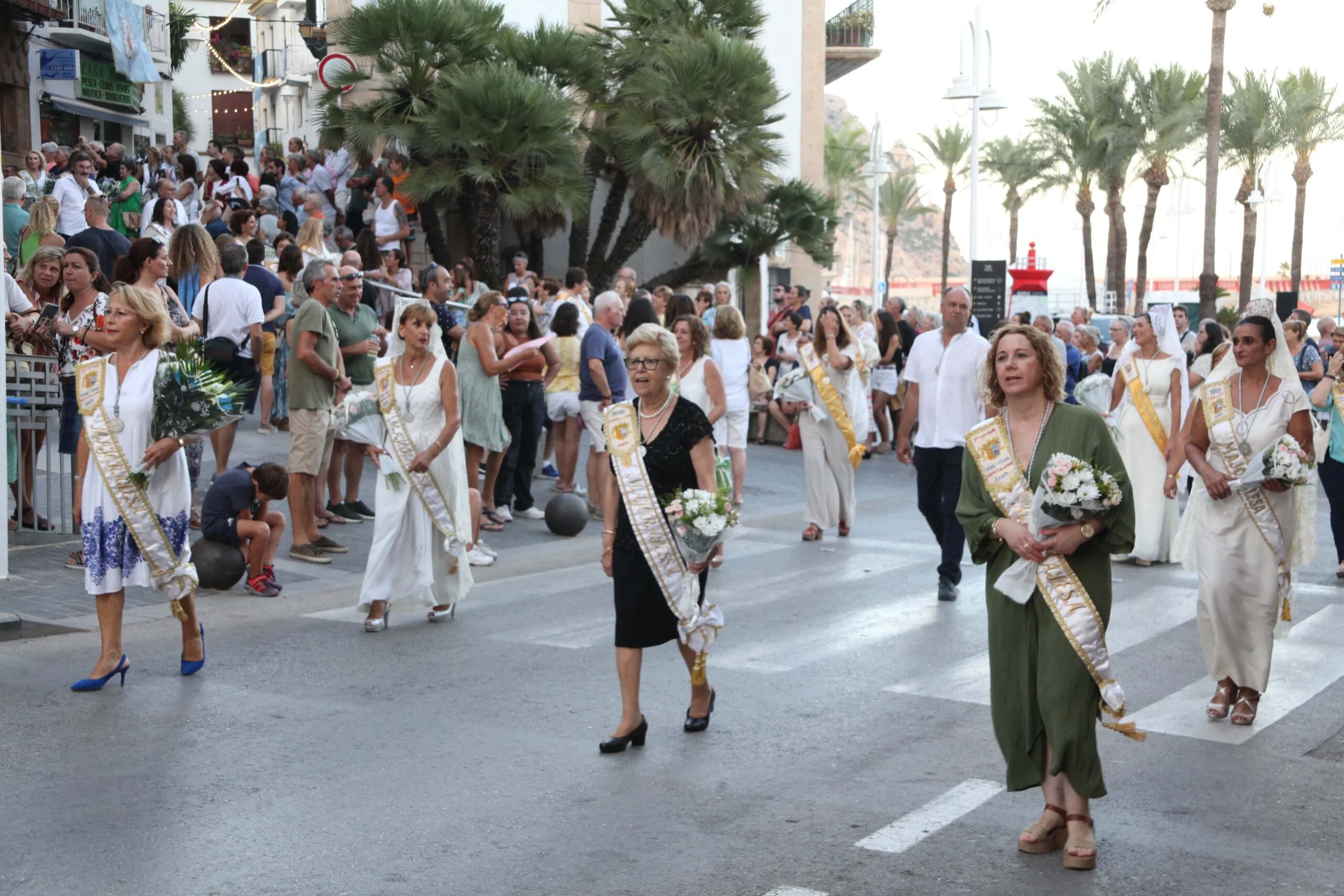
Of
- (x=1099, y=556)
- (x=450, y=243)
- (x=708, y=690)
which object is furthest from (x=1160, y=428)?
(x=450, y=243)

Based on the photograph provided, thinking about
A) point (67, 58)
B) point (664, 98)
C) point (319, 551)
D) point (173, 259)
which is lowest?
point (319, 551)

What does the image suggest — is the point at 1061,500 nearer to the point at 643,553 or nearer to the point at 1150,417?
the point at 643,553

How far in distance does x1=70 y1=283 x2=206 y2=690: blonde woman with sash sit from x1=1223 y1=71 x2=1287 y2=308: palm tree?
48.8 meters

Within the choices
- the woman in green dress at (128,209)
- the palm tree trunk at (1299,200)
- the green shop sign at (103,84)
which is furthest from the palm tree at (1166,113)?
the woman in green dress at (128,209)

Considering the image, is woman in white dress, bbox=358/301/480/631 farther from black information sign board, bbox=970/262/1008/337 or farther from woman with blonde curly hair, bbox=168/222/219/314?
black information sign board, bbox=970/262/1008/337

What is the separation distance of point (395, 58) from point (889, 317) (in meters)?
8.61

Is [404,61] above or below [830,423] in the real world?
above

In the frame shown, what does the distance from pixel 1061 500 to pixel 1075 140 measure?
166 ft

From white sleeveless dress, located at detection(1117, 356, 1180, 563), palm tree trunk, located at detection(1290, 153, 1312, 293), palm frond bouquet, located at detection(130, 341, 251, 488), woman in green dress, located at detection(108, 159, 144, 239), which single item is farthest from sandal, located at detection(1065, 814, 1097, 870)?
palm tree trunk, located at detection(1290, 153, 1312, 293)

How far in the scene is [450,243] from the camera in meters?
27.0

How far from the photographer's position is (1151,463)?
12695mm

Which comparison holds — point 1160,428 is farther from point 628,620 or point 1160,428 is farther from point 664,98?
point 664,98

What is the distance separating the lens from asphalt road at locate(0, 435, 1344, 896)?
516 centimetres

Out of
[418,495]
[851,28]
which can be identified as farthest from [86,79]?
[418,495]
